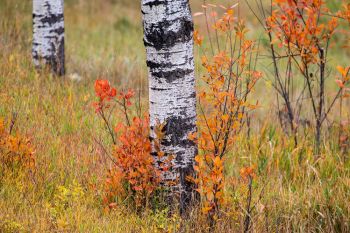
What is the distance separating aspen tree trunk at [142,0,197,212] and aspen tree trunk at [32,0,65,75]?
110 inches

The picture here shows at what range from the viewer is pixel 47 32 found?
600cm

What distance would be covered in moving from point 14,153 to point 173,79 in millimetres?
1227

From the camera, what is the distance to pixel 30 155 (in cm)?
354

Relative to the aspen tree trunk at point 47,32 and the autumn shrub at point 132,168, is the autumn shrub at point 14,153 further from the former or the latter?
the aspen tree trunk at point 47,32

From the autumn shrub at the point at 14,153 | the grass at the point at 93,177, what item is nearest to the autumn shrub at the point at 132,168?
the grass at the point at 93,177

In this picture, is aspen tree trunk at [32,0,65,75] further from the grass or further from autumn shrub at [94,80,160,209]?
autumn shrub at [94,80,160,209]

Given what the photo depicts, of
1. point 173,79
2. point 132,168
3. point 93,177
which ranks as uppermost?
point 173,79

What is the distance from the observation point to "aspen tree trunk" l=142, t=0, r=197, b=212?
3.33 metres

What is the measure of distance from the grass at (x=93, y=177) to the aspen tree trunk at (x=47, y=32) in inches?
7.3

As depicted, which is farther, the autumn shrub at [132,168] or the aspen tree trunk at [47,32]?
the aspen tree trunk at [47,32]

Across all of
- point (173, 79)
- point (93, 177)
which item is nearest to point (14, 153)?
point (93, 177)

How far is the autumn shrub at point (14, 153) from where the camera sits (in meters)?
3.54

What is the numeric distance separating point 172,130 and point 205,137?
0.22 meters

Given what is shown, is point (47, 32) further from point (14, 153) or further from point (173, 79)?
point (173, 79)
